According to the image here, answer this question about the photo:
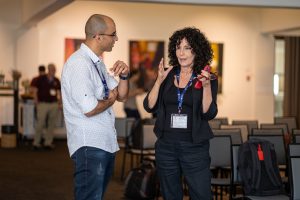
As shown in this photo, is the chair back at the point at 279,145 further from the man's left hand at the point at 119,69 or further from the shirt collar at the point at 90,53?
the shirt collar at the point at 90,53

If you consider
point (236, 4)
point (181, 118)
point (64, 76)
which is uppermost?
point (236, 4)

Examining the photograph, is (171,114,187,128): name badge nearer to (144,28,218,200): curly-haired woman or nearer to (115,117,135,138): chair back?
(144,28,218,200): curly-haired woman

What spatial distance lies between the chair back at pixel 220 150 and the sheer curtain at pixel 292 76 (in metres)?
8.19

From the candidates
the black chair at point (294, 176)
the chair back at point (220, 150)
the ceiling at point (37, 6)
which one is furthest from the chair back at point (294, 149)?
the ceiling at point (37, 6)

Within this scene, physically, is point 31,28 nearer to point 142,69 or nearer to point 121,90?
point 142,69

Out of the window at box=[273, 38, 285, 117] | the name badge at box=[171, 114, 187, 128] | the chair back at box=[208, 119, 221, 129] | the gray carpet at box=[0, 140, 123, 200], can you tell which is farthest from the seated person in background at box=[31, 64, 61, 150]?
the name badge at box=[171, 114, 187, 128]

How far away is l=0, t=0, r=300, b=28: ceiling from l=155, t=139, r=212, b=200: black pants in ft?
14.4

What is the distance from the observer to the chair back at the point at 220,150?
5.99 meters

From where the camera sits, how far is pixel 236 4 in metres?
7.86

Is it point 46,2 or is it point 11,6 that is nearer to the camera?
point 46,2

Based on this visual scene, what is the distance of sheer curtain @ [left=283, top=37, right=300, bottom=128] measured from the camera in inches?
545

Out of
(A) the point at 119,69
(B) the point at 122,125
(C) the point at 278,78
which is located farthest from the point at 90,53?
(C) the point at 278,78

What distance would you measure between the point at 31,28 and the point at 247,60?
17.1ft

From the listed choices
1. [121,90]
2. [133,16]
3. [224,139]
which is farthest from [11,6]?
[121,90]
